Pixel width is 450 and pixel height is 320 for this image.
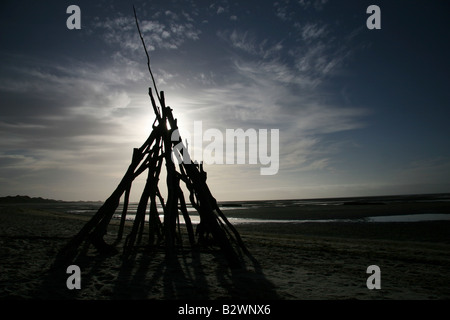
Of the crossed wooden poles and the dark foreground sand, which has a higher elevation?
the crossed wooden poles

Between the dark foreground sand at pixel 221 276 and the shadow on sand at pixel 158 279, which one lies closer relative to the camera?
the shadow on sand at pixel 158 279

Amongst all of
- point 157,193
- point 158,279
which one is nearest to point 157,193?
point 157,193

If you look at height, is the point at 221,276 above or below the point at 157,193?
below

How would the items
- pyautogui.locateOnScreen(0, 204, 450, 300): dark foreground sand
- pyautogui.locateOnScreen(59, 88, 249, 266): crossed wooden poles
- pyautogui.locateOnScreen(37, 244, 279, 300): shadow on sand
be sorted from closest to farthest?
pyautogui.locateOnScreen(37, 244, 279, 300): shadow on sand
pyautogui.locateOnScreen(0, 204, 450, 300): dark foreground sand
pyautogui.locateOnScreen(59, 88, 249, 266): crossed wooden poles

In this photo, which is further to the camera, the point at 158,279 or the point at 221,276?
the point at 221,276

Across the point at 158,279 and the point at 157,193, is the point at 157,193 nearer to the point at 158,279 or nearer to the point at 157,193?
the point at 157,193

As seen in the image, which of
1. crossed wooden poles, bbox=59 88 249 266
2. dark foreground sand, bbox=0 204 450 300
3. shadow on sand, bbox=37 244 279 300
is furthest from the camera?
crossed wooden poles, bbox=59 88 249 266

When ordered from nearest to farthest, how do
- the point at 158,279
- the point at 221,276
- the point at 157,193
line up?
the point at 158,279 < the point at 221,276 < the point at 157,193

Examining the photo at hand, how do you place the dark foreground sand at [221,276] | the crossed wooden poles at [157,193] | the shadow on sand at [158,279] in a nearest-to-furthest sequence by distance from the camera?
the shadow on sand at [158,279] < the dark foreground sand at [221,276] < the crossed wooden poles at [157,193]

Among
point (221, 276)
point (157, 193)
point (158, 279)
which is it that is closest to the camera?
point (158, 279)

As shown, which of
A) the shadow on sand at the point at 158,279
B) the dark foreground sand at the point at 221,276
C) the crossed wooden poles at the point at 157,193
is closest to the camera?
the shadow on sand at the point at 158,279
